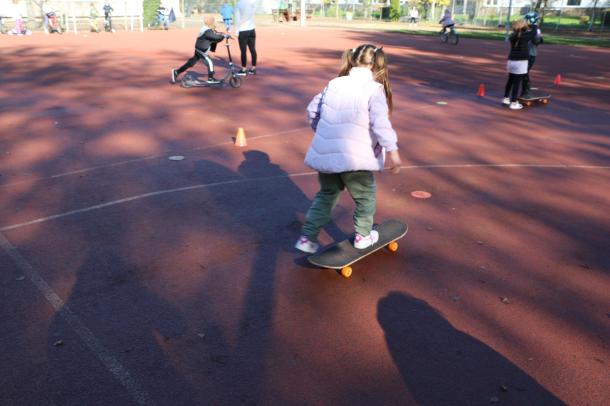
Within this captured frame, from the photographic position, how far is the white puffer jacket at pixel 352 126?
171 inches

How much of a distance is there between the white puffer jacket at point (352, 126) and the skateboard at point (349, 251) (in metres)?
0.70

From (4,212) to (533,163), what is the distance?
679cm

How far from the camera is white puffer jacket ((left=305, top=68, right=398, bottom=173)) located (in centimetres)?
436

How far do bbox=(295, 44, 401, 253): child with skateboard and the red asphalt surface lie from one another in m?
0.82

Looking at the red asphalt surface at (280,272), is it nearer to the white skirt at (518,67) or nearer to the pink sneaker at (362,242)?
the pink sneaker at (362,242)

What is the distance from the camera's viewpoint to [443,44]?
30516 mm

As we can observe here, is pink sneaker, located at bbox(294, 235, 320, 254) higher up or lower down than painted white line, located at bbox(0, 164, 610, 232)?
higher up

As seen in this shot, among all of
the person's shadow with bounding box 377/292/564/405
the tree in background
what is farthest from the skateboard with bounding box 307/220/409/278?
the tree in background

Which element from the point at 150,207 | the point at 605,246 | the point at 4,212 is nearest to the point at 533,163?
the point at 605,246

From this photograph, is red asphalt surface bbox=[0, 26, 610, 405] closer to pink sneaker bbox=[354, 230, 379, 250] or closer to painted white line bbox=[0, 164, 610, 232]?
painted white line bbox=[0, 164, 610, 232]

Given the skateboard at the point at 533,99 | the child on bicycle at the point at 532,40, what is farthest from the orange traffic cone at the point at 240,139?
the skateboard at the point at 533,99

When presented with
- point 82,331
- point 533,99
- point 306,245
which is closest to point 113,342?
point 82,331

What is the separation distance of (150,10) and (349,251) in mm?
39720

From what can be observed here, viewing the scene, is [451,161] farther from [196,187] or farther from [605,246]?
[196,187]
